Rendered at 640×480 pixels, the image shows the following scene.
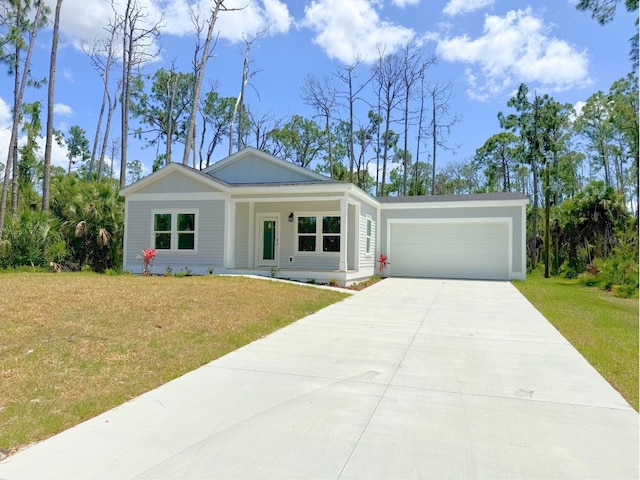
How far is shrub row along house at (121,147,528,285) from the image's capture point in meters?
14.8

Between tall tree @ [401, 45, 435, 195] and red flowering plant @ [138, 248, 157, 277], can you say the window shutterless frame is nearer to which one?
red flowering plant @ [138, 248, 157, 277]

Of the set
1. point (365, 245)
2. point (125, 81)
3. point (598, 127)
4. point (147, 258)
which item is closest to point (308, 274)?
point (365, 245)

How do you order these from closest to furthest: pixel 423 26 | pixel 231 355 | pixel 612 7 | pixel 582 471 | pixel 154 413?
pixel 582 471
pixel 154 413
pixel 231 355
pixel 612 7
pixel 423 26

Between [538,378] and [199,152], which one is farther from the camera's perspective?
[199,152]

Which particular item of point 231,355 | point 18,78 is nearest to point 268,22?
point 18,78

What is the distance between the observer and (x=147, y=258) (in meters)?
14.7

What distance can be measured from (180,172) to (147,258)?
124 inches

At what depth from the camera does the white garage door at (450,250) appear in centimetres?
1688

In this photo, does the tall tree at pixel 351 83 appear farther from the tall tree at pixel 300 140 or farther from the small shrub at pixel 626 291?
the small shrub at pixel 626 291

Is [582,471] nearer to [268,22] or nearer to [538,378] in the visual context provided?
[538,378]

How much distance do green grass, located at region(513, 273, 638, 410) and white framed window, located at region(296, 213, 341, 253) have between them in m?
6.42

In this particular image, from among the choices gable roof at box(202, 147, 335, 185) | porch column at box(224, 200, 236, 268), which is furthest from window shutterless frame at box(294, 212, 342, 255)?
porch column at box(224, 200, 236, 268)

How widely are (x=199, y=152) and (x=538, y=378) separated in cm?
3419

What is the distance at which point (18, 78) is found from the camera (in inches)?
751
